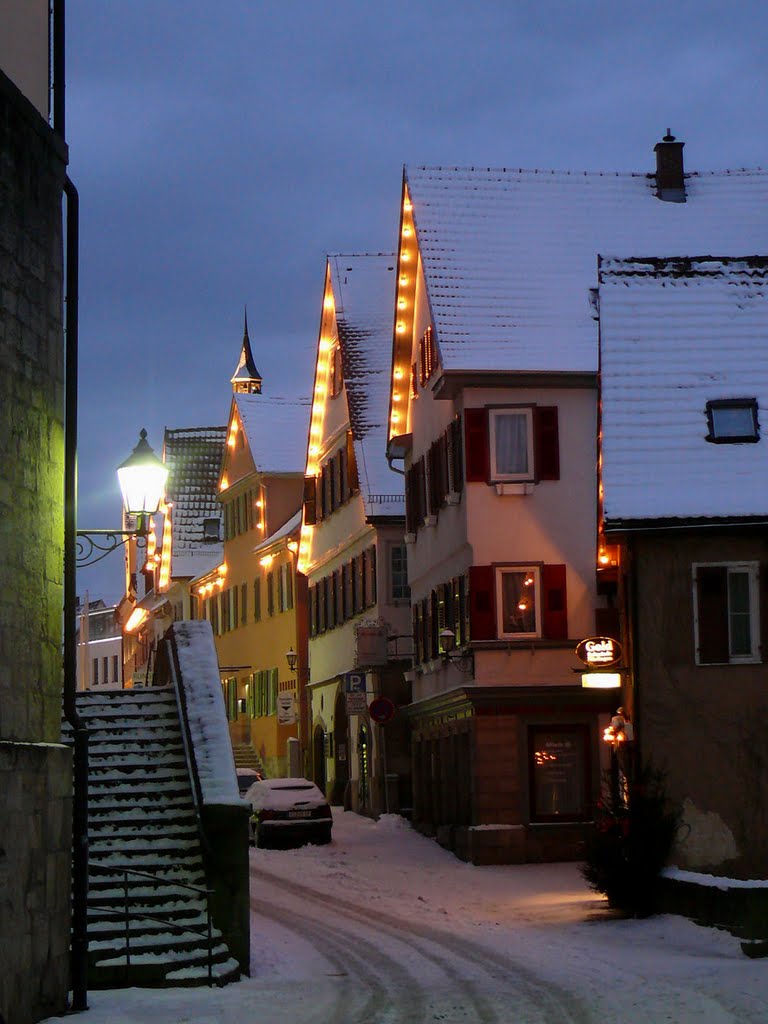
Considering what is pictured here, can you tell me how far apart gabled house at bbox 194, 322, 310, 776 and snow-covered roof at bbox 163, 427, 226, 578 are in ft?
20.2

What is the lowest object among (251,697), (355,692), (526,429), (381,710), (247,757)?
(247,757)

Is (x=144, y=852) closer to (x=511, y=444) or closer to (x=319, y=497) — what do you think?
(x=511, y=444)

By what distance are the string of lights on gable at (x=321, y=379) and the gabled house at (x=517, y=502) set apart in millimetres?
11538

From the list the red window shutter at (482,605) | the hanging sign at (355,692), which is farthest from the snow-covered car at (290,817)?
the red window shutter at (482,605)

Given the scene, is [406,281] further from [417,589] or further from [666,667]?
[666,667]

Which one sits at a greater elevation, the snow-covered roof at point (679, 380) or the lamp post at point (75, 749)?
the snow-covered roof at point (679, 380)

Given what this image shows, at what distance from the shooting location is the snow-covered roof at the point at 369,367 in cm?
4578

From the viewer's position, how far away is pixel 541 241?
38.2 m

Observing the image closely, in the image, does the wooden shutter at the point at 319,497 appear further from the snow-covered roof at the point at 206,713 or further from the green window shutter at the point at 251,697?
the snow-covered roof at the point at 206,713

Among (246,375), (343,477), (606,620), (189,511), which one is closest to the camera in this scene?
(606,620)

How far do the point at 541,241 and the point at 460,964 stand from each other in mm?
21621

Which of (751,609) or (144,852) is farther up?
(751,609)

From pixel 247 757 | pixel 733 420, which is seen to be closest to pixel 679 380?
pixel 733 420

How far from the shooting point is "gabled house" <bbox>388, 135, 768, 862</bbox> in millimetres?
34500
